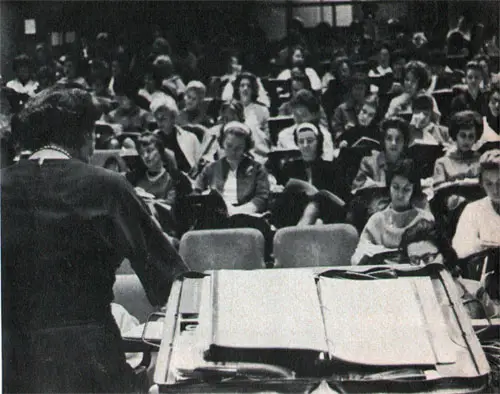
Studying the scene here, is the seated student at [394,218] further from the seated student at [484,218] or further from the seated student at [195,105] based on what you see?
the seated student at [195,105]

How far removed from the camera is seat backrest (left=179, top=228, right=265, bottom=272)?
2.12 meters

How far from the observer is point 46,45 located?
257 centimetres

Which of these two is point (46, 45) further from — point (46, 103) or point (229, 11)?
point (46, 103)

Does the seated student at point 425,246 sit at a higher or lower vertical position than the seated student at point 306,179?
lower

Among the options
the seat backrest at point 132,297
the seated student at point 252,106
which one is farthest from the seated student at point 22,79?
the seated student at point 252,106

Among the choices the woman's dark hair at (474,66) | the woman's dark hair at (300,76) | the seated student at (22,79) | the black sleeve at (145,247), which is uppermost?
the seated student at (22,79)

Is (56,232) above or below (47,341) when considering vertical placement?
above

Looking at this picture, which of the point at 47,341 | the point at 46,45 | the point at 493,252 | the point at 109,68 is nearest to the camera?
the point at 47,341

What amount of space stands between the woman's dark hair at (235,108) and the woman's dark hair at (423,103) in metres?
1.01

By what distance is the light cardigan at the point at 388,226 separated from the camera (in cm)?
225

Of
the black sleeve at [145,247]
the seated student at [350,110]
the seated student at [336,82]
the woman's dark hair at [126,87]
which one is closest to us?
the black sleeve at [145,247]

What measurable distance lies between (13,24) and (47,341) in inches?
48.1

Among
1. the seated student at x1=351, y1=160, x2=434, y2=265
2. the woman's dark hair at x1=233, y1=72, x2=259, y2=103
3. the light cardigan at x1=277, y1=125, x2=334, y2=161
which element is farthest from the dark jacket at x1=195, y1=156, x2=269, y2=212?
the woman's dark hair at x1=233, y1=72, x2=259, y2=103

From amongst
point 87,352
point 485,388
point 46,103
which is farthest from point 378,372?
point 46,103
